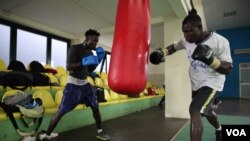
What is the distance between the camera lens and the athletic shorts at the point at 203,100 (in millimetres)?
1995

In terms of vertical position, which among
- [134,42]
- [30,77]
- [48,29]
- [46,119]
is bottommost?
[46,119]

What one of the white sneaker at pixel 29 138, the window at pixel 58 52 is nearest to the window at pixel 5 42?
the window at pixel 58 52

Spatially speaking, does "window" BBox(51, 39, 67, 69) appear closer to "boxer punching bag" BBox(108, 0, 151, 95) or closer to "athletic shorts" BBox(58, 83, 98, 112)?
"athletic shorts" BBox(58, 83, 98, 112)

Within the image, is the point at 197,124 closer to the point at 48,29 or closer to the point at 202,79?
the point at 202,79

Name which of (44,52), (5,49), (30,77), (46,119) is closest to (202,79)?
(46,119)

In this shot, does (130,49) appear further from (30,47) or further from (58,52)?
(58,52)

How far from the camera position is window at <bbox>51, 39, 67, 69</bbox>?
6.59m

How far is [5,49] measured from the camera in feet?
17.0

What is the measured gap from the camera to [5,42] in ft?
16.9

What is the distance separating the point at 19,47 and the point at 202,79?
4.84 metres

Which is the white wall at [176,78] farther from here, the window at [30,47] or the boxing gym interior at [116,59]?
the window at [30,47]

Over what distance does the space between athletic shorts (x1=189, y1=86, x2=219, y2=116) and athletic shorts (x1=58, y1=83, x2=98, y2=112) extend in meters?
1.33

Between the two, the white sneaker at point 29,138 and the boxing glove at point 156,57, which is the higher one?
the boxing glove at point 156,57

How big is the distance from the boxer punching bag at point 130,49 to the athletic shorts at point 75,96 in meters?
1.56
